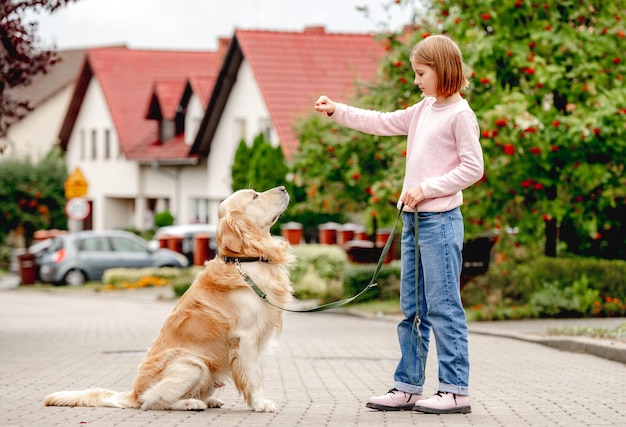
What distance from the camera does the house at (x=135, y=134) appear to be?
50625mm

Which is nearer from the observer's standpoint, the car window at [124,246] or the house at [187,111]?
the car window at [124,246]

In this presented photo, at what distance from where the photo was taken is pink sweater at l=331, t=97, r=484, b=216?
7.33m

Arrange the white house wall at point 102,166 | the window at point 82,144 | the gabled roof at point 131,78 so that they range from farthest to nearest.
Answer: the window at point 82,144 → the white house wall at point 102,166 → the gabled roof at point 131,78

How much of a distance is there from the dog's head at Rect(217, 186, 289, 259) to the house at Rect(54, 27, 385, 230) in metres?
27.4

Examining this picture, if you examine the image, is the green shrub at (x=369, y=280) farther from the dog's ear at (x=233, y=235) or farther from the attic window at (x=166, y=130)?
the attic window at (x=166, y=130)

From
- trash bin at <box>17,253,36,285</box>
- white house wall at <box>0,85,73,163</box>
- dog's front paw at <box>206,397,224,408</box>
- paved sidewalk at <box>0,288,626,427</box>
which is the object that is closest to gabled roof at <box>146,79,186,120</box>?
trash bin at <box>17,253,36,285</box>

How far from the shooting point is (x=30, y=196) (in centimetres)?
Answer: 5206

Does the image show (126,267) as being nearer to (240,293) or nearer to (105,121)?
(105,121)

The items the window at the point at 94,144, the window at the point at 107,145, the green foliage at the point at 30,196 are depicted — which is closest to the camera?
the green foliage at the point at 30,196

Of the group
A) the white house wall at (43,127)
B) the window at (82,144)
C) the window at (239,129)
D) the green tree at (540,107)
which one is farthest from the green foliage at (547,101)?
the white house wall at (43,127)

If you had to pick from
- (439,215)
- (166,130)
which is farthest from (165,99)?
(439,215)

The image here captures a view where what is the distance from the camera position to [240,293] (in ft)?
25.4

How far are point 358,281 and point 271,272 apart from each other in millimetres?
16634

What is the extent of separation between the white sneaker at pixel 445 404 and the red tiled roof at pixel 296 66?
3230cm
